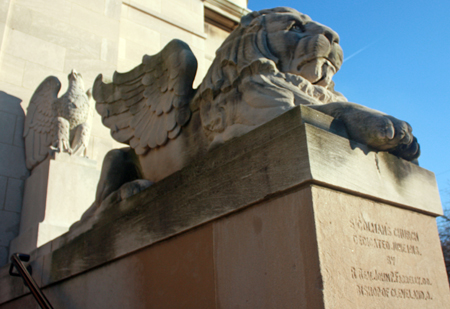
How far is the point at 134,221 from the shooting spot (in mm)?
3656

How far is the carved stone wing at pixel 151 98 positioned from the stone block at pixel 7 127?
292cm

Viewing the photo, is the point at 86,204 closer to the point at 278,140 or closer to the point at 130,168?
the point at 130,168

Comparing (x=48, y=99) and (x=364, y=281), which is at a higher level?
(x=48, y=99)

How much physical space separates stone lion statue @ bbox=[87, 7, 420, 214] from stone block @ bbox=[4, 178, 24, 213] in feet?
9.84

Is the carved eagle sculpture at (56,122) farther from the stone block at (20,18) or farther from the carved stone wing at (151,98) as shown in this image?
the carved stone wing at (151,98)

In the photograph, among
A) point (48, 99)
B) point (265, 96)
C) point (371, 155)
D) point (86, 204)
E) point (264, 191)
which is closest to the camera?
point (264, 191)

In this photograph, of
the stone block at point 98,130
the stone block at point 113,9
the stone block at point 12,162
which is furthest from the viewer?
the stone block at point 113,9

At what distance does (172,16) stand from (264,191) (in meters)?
9.08

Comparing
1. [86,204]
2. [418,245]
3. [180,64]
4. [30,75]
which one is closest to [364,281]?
[418,245]

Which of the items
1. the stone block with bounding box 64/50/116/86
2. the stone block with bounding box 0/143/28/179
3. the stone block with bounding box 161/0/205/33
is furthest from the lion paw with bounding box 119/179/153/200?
the stone block with bounding box 161/0/205/33

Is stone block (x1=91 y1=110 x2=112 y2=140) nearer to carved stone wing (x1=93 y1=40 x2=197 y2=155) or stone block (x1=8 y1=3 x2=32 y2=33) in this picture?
stone block (x1=8 y1=3 x2=32 y2=33)

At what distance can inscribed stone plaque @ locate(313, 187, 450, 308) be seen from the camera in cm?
229

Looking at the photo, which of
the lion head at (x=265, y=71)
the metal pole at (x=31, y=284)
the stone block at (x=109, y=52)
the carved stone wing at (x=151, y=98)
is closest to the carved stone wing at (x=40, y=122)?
the stone block at (x=109, y=52)

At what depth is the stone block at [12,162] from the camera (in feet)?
23.3
